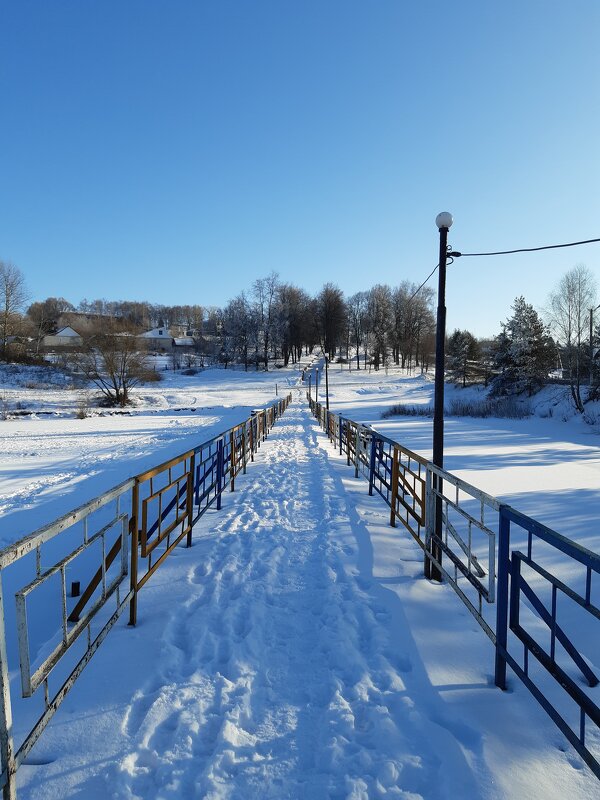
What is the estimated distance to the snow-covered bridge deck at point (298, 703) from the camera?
6.91ft

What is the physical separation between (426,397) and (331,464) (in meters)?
40.3

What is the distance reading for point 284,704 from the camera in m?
2.63

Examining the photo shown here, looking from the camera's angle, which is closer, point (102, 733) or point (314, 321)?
point (102, 733)

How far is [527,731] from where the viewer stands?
2.41m

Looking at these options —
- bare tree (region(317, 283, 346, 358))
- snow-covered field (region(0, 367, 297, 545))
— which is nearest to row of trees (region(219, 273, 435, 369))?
bare tree (region(317, 283, 346, 358))

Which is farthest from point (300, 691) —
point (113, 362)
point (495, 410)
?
point (113, 362)

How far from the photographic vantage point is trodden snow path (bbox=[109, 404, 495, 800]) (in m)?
2.11

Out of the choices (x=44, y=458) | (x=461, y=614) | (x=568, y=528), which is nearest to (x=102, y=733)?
(x=461, y=614)

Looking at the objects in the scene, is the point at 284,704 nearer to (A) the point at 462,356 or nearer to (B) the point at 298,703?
(B) the point at 298,703

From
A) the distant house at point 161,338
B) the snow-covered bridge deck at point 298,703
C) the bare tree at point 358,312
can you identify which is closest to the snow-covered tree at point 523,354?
the snow-covered bridge deck at point 298,703

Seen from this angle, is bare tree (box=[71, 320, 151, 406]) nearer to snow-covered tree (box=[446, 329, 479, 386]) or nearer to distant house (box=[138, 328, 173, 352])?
snow-covered tree (box=[446, 329, 479, 386])

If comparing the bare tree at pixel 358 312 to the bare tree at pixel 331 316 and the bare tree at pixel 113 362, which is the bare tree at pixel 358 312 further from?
the bare tree at pixel 113 362

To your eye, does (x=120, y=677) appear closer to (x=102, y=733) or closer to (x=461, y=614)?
(x=102, y=733)

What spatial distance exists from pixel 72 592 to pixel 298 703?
9.54 feet
